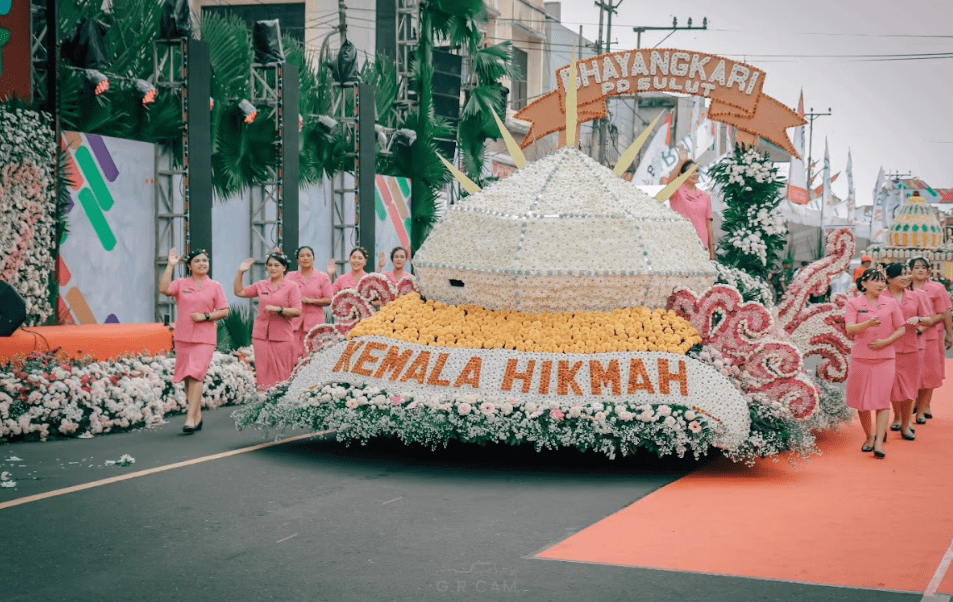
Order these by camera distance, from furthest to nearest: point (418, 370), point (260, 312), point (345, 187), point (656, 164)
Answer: point (656, 164), point (345, 187), point (260, 312), point (418, 370)

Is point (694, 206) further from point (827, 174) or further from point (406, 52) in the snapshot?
point (827, 174)

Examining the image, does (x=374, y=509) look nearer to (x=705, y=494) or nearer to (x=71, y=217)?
(x=705, y=494)

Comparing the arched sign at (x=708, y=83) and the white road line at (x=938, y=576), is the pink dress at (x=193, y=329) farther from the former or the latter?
the white road line at (x=938, y=576)

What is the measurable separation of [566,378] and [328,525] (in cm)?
273

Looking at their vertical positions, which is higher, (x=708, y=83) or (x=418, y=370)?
(x=708, y=83)

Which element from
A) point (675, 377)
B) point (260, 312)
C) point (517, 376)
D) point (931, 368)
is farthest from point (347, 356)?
point (931, 368)

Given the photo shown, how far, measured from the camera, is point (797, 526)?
293 inches

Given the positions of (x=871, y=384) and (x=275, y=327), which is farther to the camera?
(x=275, y=327)

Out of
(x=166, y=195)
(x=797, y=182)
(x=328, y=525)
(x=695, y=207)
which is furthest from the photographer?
(x=797, y=182)

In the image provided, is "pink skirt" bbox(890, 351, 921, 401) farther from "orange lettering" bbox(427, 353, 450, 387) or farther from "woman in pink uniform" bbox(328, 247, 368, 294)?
"woman in pink uniform" bbox(328, 247, 368, 294)

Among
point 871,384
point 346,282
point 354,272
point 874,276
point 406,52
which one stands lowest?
point 871,384

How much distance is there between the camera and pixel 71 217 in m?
17.2

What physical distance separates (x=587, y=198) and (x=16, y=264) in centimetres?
767

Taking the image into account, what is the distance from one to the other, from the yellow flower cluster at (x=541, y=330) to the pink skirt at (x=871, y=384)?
198 cm
